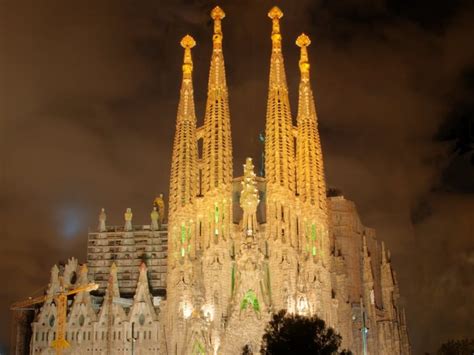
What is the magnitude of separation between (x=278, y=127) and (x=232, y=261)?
13.3 m

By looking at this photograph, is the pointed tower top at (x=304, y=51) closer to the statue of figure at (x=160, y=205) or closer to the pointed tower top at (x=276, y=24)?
the pointed tower top at (x=276, y=24)

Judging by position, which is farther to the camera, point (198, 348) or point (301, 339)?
point (198, 348)

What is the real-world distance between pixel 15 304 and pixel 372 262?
36.8 meters

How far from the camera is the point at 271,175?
Result: 75875 mm

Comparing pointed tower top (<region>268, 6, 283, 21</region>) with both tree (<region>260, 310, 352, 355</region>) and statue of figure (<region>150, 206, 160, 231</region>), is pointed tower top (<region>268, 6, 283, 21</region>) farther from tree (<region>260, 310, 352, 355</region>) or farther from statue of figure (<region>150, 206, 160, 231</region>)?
tree (<region>260, 310, 352, 355</region>)

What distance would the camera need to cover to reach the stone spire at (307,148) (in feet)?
252

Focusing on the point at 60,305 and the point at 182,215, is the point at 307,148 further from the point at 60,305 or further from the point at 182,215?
the point at 60,305

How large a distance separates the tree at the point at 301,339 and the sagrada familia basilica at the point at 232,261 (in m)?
24.1

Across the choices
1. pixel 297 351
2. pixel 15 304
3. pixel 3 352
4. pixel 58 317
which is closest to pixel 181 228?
pixel 58 317

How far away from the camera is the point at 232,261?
74.5 meters

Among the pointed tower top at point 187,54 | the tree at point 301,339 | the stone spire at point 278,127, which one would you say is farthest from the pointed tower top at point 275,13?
the tree at point 301,339

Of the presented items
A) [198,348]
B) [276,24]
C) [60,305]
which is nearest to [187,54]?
[276,24]

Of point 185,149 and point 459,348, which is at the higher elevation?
point 185,149

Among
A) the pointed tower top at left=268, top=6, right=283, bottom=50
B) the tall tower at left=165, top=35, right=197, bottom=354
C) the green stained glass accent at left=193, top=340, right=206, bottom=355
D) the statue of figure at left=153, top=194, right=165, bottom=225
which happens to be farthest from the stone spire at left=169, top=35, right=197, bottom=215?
the green stained glass accent at left=193, top=340, right=206, bottom=355
